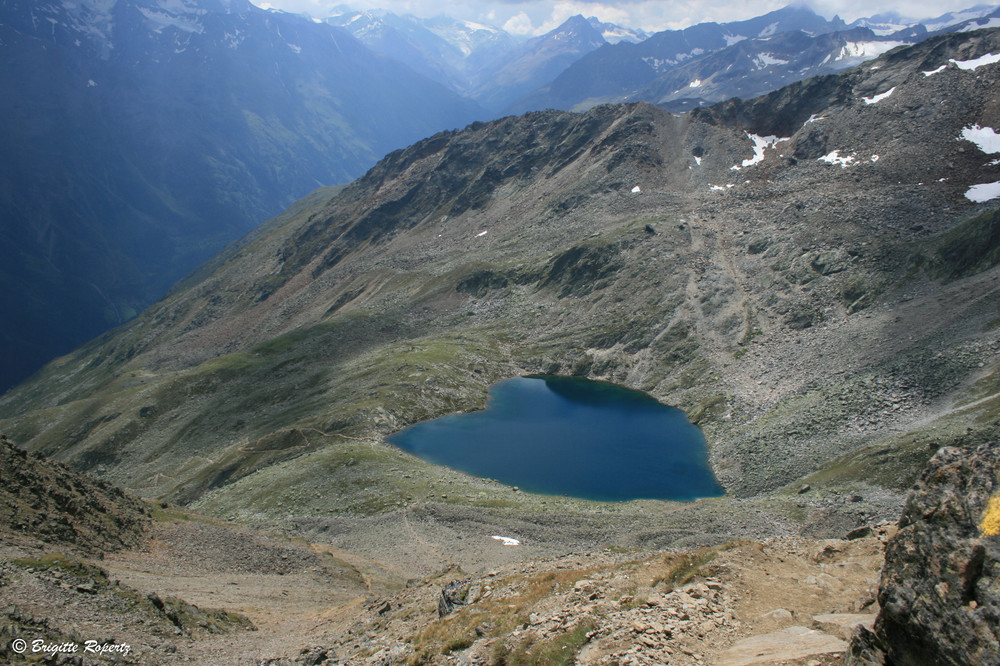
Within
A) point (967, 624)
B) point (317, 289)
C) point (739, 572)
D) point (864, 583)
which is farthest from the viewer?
point (317, 289)

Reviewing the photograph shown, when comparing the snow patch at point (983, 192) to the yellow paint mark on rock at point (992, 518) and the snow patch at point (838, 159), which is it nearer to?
the snow patch at point (838, 159)

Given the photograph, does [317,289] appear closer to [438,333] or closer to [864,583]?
[438,333]

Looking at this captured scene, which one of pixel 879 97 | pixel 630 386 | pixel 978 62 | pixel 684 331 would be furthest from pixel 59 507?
pixel 978 62

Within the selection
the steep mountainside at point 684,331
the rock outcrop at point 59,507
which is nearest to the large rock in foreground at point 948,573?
the steep mountainside at point 684,331

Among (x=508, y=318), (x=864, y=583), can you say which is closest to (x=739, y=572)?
(x=864, y=583)

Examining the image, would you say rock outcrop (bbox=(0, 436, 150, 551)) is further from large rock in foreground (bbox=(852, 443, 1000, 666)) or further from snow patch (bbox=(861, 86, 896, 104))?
snow patch (bbox=(861, 86, 896, 104))

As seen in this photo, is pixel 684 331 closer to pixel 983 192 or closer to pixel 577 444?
pixel 577 444
